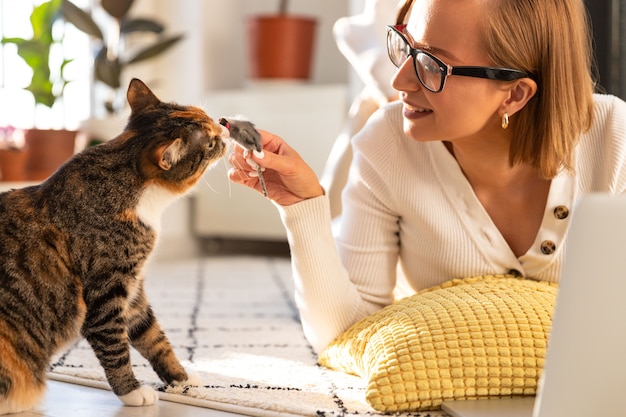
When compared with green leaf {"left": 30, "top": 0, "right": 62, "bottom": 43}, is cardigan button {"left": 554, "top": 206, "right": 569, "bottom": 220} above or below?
below

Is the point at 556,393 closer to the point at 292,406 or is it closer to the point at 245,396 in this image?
the point at 292,406

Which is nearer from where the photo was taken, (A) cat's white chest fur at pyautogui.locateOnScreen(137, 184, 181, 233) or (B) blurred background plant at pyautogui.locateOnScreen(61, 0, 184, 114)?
(A) cat's white chest fur at pyautogui.locateOnScreen(137, 184, 181, 233)

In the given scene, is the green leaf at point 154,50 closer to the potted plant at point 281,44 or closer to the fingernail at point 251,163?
the potted plant at point 281,44

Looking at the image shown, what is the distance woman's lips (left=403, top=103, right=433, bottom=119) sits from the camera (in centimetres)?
157

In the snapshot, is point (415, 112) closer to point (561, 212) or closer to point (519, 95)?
point (519, 95)

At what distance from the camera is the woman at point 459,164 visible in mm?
1528

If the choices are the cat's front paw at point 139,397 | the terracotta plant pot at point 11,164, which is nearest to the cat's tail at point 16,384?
the cat's front paw at point 139,397

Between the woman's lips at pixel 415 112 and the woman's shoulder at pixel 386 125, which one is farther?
the woman's shoulder at pixel 386 125

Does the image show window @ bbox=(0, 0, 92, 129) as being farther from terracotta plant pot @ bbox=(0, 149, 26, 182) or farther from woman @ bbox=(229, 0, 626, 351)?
woman @ bbox=(229, 0, 626, 351)

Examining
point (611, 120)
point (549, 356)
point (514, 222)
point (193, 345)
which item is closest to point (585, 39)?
point (611, 120)

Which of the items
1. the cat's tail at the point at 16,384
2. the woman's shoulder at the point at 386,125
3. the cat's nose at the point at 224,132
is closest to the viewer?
the cat's tail at the point at 16,384

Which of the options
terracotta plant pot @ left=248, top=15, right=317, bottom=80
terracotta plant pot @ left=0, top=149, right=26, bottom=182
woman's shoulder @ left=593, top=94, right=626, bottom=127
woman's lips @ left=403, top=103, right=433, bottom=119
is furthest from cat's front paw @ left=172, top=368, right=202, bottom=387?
terracotta plant pot @ left=248, top=15, right=317, bottom=80

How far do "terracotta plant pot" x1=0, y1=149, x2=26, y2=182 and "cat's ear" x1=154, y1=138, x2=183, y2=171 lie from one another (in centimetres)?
225

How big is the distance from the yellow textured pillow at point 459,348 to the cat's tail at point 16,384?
55 cm
